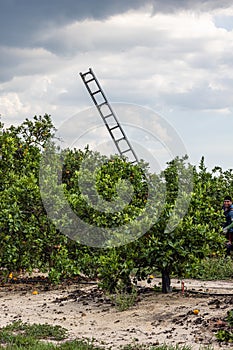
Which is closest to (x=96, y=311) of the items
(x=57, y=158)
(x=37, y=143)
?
(x=57, y=158)

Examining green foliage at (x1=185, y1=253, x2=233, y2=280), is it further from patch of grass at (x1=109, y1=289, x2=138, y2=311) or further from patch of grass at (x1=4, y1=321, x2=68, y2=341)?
patch of grass at (x1=4, y1=321, x2=68, y2=341)

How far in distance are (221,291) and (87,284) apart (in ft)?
9.21

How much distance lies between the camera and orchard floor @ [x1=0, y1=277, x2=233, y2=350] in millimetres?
7473

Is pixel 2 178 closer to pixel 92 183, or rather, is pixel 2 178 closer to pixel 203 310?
pixel 92 183

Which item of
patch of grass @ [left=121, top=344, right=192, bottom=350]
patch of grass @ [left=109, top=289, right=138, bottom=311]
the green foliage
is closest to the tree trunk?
patch of grass @ [left=109, top=289, right=138, bottom=311]

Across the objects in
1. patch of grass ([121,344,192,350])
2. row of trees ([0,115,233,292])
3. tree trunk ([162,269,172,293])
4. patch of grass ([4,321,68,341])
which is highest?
row of trees ([0,115,233,292])

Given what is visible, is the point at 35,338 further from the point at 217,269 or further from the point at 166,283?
the point at 217,269

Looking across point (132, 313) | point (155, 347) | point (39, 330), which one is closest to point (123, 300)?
point (132, 313)

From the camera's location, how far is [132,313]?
346 inches

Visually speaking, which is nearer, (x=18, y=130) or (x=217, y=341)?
(x=217, y=341)

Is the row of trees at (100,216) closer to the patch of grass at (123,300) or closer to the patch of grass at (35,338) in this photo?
the patch of grass at (123,300)

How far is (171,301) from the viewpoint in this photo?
9219mm

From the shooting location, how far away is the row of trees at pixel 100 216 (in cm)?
931

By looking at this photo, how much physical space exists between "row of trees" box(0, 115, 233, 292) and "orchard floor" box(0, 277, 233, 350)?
1.34 feet
